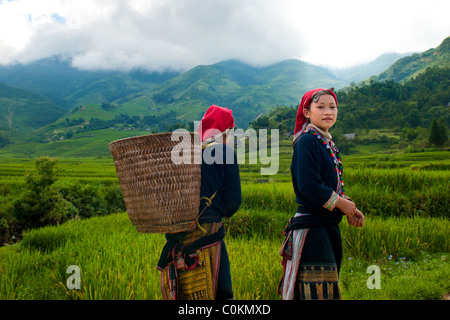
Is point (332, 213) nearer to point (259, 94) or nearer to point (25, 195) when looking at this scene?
point (25, 195)

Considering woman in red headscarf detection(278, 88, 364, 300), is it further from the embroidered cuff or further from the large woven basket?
the large woven basket

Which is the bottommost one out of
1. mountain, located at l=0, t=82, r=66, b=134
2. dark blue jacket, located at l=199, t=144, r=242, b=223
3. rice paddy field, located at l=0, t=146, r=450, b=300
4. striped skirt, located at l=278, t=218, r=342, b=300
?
rice paddy field, located at l=0, t=146, r=450, b=300

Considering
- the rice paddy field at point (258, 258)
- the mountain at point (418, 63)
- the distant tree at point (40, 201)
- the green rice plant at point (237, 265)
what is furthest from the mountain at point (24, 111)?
the mountain at point (418, 63)

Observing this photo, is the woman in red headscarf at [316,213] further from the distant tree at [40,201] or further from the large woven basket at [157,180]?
the distant tree at [40,201]

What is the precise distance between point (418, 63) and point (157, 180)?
412 feet

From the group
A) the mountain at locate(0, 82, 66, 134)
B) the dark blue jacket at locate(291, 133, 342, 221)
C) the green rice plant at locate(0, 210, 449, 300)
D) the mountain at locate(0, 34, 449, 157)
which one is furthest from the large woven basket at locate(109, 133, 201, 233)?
the mountain at locate(0, 82, 66, 134)

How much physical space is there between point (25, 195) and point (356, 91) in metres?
70.0

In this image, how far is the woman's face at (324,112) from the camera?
192 cm

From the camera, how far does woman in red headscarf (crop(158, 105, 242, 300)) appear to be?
Result: 6.35 feet

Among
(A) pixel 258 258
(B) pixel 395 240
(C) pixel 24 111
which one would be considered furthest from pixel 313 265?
(C) pixel 24 111

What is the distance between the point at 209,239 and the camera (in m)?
1.97

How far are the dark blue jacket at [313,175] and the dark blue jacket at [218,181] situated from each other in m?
0.40

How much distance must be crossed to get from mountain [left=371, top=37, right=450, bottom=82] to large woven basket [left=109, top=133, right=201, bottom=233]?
111 metres

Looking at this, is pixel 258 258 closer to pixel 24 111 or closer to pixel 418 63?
pixel 418 63
